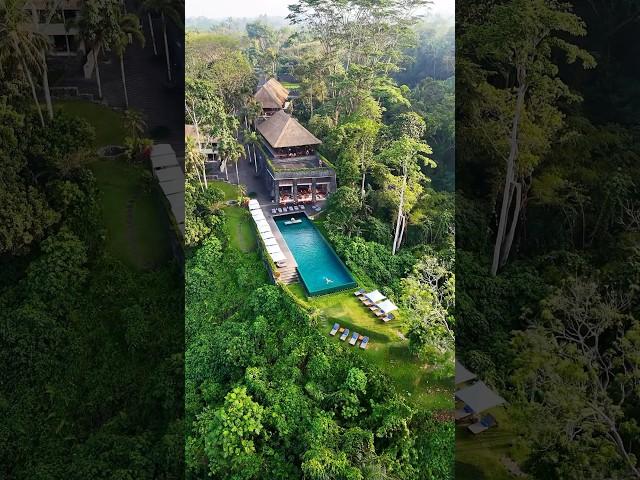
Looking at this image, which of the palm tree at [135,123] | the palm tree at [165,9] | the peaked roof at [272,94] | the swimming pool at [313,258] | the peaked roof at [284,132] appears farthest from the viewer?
the palm tree at [135,123]

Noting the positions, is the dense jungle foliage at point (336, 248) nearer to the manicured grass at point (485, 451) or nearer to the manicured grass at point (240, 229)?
the manicured grass at point (240, 229)

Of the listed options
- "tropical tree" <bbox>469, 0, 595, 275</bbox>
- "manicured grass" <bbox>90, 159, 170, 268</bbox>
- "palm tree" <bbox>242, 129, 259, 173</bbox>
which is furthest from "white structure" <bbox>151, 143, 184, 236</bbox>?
"tropical tree" <bbox>469, 0, 595, 275</bbox>

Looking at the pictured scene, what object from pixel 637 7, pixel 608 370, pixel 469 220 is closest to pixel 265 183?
pixel 469 220

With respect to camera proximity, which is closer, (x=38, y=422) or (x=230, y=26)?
(x=230, y=26)

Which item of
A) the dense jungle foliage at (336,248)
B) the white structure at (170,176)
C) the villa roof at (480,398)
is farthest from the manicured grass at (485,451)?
the white structure at (170,176)

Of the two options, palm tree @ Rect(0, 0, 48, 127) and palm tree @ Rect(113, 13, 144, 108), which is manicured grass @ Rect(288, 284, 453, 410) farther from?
palm tree @ Rect(0, 0, 48, 127)

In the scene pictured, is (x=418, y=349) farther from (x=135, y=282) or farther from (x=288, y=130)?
(x=135, y=282)
